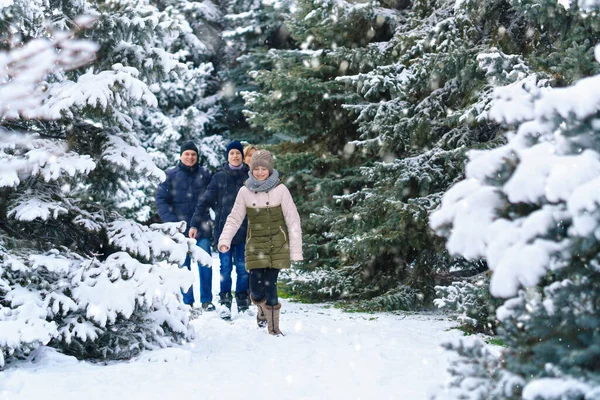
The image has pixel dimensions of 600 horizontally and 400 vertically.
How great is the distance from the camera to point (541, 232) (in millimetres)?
2535

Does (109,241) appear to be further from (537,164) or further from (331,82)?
(331,82)

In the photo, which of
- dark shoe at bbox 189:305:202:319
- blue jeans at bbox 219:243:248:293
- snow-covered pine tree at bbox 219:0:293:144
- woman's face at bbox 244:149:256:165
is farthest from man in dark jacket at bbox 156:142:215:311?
snow-covered pine tree at bbox 219:0:293:144

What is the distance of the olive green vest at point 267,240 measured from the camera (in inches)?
266

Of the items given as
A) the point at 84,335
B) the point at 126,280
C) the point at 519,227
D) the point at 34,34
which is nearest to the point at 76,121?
the point at 34,34

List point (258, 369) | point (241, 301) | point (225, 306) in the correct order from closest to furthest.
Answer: point (258, 369), point (225, 306), point (241, 301)

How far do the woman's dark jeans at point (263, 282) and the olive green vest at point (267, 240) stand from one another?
Result: 0.12 m

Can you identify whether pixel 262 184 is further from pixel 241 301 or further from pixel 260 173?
pixel 241 301

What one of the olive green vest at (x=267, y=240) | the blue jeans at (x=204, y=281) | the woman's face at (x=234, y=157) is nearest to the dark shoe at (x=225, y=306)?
the blue jeans at (x=204, y=281)

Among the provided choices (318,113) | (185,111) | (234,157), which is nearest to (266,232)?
(234,157)

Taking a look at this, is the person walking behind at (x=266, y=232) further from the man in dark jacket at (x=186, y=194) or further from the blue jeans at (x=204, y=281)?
the man in dark jacket at (x=186, y=194)

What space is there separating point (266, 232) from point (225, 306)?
67.7 inches

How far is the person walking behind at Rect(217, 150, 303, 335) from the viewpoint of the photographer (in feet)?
22.2

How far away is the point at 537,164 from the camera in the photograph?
8.46ft

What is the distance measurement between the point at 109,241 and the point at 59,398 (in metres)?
1.90
